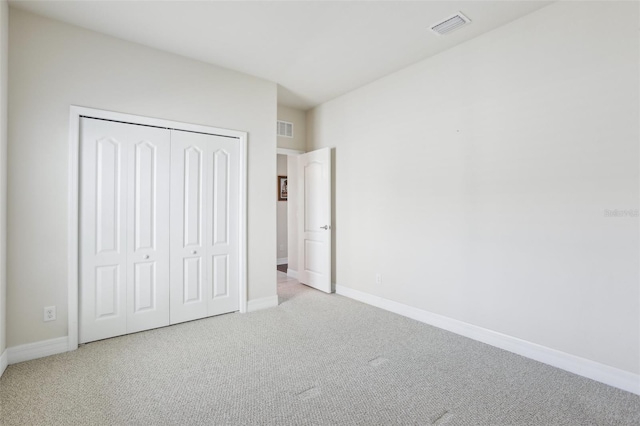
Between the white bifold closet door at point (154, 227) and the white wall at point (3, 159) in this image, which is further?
the white bifold closet door at point (154, 227)

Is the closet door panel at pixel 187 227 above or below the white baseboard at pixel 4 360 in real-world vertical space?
above

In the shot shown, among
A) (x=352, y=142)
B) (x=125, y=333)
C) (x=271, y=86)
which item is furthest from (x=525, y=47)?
(x=125, y=333)

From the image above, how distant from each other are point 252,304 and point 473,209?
269cm

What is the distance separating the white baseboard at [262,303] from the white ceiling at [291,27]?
109 inches

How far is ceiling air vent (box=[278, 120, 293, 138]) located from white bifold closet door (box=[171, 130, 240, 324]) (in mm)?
1332

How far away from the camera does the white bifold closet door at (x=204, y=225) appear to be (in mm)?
3352

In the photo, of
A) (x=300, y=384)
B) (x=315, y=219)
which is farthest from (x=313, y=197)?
(x=300, y=384)

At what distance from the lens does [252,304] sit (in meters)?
3.84

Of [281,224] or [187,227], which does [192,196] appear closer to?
[187,227]

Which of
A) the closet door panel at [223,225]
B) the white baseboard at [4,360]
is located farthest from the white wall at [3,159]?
the closet door panel at [223,225]

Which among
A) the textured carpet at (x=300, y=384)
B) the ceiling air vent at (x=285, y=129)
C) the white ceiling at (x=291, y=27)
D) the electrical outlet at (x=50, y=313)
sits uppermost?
the white ceiling at (x=291, y=27)

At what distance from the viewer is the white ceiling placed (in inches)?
100

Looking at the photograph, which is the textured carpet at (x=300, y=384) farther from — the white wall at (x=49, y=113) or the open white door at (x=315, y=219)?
the open white door at (x=315, y=219)

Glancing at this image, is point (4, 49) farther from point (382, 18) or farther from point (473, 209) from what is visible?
point (473, 209)
